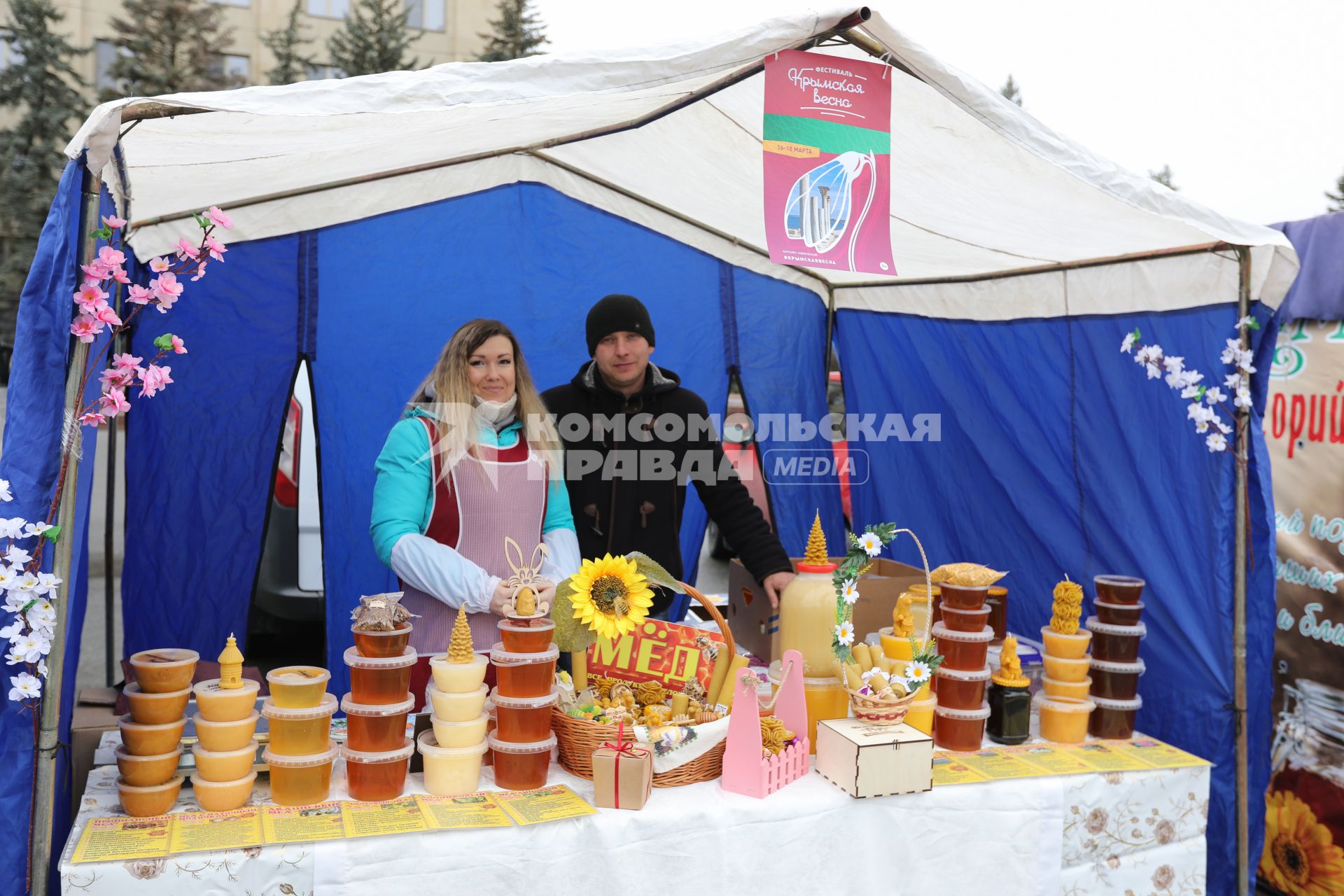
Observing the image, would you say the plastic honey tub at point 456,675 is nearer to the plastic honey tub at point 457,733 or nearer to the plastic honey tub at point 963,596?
the plastic honey tub at point 457,733

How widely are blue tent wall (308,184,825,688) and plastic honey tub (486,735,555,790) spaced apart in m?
2.01

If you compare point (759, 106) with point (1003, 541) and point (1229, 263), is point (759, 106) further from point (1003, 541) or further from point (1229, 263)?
point (1003, 541)

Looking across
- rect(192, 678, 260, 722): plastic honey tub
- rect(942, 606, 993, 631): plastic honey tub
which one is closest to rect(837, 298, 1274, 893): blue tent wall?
rect(942, 606, 993, 631): plastic honey tub

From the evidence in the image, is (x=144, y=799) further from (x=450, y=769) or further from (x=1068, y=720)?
(x=1068, y=720)

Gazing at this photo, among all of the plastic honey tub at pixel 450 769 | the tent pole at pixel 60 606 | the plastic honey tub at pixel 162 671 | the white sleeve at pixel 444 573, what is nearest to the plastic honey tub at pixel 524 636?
the plastic honey tub at pixel 450 769

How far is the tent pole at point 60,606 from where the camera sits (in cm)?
171

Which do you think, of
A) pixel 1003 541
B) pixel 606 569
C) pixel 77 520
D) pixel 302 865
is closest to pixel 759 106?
pixel 606 569

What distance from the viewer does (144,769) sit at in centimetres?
170

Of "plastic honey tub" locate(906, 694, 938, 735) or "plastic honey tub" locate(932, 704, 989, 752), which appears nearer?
"plastic honey tub" locate(906, 694, 938, 735)

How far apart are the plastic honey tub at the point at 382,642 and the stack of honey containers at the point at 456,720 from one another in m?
0.07

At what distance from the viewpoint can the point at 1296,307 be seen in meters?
3.11

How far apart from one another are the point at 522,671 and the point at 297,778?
1.45 ft

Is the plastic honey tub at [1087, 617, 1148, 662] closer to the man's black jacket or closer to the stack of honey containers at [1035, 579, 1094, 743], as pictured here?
the stack of honey containers at [1035, 579, 1094, 743]

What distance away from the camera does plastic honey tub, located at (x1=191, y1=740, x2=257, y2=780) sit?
67.6 inches
